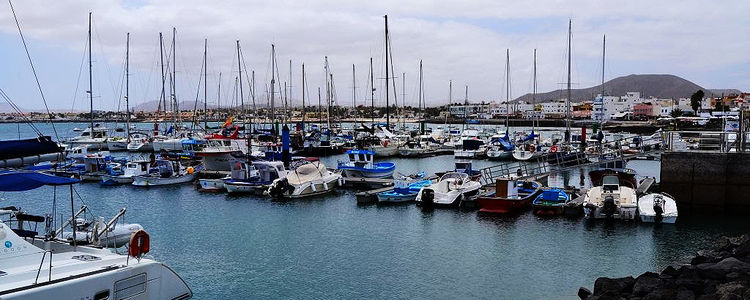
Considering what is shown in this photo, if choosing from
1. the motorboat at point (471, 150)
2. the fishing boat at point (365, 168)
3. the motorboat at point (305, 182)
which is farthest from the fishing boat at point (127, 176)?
the motorboat at point (471, 150)

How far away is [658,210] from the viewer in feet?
92.8

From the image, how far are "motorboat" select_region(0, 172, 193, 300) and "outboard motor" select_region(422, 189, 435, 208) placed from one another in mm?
20237

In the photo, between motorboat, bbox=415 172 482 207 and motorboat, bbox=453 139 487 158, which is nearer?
motorboat, bbox=415 172 482 207

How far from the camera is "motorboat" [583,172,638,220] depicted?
Result: 95.5 ft

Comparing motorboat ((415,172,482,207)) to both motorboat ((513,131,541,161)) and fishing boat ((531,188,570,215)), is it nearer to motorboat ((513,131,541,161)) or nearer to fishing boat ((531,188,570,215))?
fishing boat ((531,188,570,215))

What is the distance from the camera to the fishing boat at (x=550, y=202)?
31.2 metres

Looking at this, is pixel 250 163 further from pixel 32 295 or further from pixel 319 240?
pixel 32 295

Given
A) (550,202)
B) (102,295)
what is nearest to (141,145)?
(550,202)

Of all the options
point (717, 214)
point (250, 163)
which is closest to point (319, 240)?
point (250, 163)

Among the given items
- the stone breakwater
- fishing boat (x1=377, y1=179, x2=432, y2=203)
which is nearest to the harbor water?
fishing boat (x1=377, y1=179, x2=432, y2=203)

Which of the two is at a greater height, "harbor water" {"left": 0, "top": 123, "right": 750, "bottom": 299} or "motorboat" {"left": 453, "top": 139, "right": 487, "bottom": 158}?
"motorboat" {"left": 453, "top": 139, "right": 487, "bottom": 158}

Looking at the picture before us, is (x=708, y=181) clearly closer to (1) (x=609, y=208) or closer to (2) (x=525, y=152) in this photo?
(1) (x=609, y=208)

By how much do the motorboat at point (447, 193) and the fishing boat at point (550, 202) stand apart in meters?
3.74

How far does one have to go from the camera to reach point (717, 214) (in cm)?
3020
